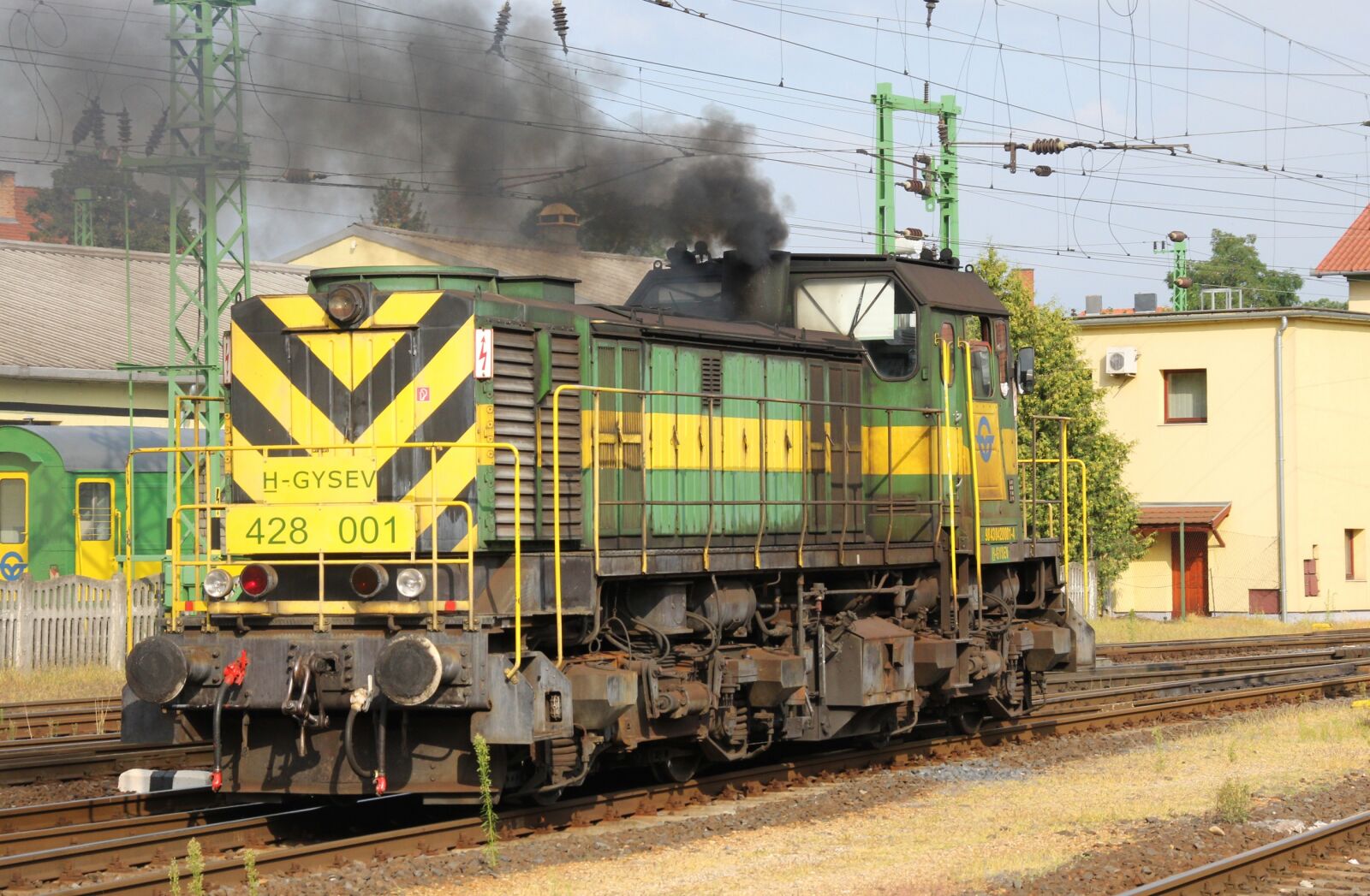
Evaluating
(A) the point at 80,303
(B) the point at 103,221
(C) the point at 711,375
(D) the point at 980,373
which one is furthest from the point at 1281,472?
(B) the point at 103,221

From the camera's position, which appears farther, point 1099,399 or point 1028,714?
point 1099,399

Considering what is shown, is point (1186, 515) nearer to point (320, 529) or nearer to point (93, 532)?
point (93, 532)

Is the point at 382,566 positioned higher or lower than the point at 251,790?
higher

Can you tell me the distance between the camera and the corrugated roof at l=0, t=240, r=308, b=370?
98.6 feet

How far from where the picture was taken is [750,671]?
35.2 feet

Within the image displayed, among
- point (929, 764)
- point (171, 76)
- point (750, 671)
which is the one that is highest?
point (171, 76)

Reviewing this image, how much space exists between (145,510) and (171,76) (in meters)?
9.98

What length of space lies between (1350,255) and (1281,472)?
1430cm

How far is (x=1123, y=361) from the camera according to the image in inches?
1356

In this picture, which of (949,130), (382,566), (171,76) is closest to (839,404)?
(382,566)

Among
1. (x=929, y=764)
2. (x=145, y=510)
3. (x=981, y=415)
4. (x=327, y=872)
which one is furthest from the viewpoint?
(x=145, y=510)

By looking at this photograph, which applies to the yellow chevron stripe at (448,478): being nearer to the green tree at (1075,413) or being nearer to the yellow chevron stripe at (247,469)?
the yellow chevron stripe at (247,469)

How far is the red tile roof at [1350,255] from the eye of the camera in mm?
44000

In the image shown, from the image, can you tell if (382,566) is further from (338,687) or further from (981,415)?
(981,415)
